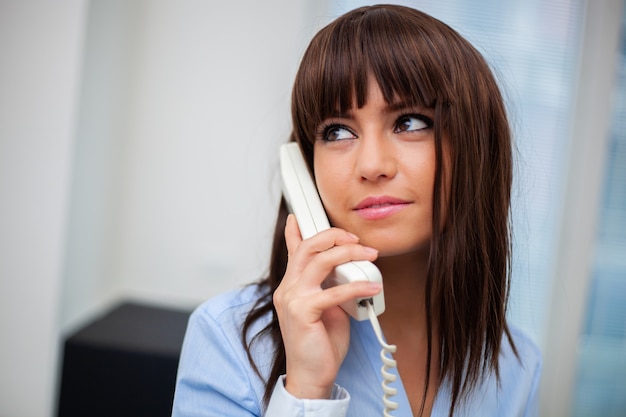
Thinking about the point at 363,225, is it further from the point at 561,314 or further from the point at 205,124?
→ the point at 561,314

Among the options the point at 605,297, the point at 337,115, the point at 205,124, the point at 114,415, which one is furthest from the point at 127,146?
the point at 605,297

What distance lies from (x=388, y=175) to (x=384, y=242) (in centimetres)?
9

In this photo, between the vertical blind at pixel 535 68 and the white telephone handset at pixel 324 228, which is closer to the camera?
the white telephone handset at pixel 324 228

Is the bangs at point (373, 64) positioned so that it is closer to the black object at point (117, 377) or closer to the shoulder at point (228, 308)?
the shoulder at point (228, 308)

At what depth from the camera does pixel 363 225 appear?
64cm

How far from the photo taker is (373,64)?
0.63 meters

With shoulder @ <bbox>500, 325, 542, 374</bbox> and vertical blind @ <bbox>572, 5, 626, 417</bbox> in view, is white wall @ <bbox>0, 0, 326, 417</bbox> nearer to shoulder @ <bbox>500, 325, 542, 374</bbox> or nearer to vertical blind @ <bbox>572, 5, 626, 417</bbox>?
shoulder @ <bbox>500, 325, 542, 374</bbox>

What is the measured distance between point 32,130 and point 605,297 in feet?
6.13

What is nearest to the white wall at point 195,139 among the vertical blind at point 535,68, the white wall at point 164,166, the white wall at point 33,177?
the white wall at point 164,166

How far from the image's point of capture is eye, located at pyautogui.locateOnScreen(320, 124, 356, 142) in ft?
2.20

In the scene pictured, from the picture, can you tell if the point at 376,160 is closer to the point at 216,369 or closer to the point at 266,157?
the point at 216,369

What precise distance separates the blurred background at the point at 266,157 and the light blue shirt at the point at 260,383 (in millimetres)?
715

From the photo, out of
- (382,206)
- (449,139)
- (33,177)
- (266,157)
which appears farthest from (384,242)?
(33,177)

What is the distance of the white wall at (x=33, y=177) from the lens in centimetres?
116
